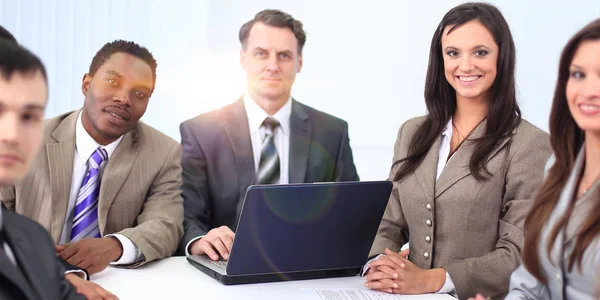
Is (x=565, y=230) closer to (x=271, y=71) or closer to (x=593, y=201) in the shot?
(x=593, y=201)

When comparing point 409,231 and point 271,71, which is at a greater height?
point 271,71

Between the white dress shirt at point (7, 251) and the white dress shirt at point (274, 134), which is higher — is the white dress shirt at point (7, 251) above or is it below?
above

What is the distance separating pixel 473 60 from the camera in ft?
8.08

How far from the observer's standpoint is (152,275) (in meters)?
2.24

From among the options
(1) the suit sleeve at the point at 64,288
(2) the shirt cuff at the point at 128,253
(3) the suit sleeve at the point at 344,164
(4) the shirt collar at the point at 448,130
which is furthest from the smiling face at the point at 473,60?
(1) the suit sleeve at the point at 64,288

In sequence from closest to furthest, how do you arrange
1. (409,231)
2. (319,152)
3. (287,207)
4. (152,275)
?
(287,207), (152,275), (409,231), (319,152)

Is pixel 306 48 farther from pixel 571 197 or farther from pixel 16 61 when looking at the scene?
pixel 16 61

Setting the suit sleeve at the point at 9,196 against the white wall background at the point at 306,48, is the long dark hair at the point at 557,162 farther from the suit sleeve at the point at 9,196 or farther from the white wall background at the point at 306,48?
the white wall background at the point at 306,48

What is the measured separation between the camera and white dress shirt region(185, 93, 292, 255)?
10.7 feet

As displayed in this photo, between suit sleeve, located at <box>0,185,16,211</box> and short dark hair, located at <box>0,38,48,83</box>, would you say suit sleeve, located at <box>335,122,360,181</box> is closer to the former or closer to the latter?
suit sleeve, located at <box>0,185,16,211</box>

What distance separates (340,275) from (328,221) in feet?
0.89

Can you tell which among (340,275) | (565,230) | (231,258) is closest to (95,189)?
(231,258)

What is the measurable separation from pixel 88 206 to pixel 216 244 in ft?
1.91

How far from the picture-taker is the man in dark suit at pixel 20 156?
43.9 inches
